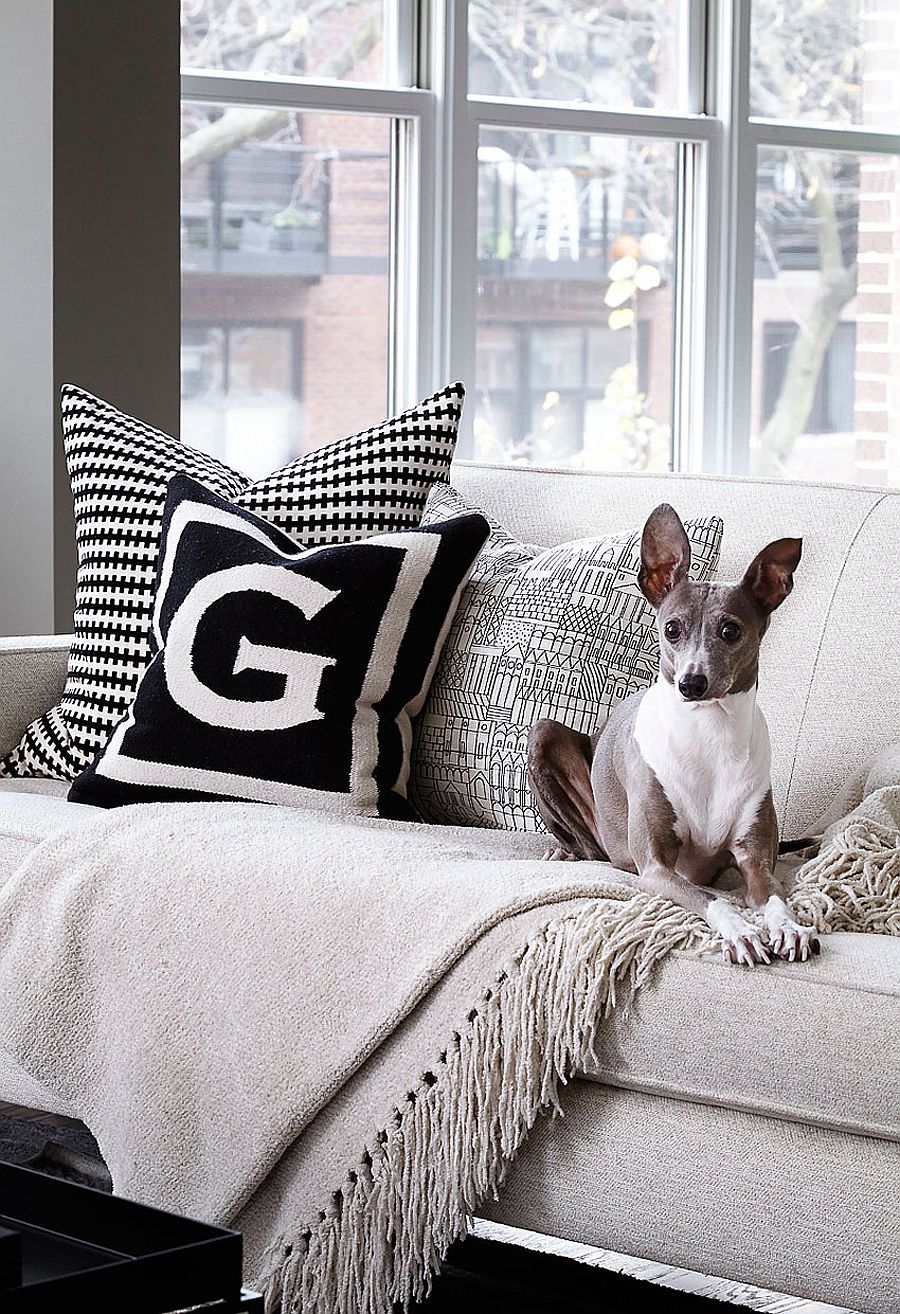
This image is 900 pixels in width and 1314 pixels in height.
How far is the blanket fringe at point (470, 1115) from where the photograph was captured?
1.54 meters

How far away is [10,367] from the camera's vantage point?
3.68m

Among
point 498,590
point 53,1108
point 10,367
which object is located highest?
point 10,367

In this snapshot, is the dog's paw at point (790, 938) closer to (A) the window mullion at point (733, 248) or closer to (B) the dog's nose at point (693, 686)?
(B) the dog's nose at point (693, 686)

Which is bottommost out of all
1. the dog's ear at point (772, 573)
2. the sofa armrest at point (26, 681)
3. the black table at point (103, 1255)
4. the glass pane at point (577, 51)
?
the black table at point (103, 1255)

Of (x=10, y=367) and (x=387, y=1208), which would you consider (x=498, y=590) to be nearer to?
(x=387, y=1208)

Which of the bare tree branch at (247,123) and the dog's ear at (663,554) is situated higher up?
the bare tree branch at (247,123)

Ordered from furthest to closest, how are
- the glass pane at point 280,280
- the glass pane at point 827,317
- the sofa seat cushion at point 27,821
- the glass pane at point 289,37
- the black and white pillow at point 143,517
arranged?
the glass pane at point 827,317 → the glass pane at point 280,280 → the glass pane at point 289,37 → the black and white pillow at point 143,517 → the sofa seat cushion at point 27,821

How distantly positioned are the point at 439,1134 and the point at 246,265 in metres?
3.45

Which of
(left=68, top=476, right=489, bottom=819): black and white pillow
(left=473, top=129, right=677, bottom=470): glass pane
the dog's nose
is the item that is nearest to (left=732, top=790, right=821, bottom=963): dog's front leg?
the dog's nose

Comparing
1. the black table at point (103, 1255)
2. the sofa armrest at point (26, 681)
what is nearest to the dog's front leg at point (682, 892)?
the black table at point (103, 1255)

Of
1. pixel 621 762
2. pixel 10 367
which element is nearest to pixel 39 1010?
pixel 621 762

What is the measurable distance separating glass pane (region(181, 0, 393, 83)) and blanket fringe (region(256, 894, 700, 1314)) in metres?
3.48

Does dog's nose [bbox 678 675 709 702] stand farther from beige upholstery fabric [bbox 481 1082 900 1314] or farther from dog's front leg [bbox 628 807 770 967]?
beige upholstery fabric [bbox 481 1082 900 1314]

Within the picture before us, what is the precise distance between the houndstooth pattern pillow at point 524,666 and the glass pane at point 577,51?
303cm
